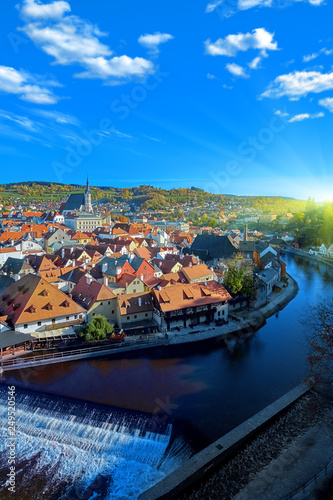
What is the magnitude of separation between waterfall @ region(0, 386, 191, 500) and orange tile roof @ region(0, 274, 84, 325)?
5.77 meters

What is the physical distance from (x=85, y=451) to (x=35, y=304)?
33.9ft

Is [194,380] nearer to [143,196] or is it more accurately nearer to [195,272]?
[195,272]

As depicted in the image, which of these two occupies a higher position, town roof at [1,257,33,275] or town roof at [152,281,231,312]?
town roof at [1,257,33,275]

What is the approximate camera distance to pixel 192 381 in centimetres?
1516

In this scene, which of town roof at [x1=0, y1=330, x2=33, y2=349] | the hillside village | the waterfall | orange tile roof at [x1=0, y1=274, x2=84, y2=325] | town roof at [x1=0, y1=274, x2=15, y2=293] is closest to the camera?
the waterfall

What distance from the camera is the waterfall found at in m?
9.55

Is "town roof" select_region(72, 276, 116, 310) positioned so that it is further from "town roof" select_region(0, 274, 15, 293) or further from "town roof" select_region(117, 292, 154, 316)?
"town roof" select_region(0, 274, 15, 293)

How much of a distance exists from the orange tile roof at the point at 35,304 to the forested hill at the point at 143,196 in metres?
108

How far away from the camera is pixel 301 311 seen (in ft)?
84.2

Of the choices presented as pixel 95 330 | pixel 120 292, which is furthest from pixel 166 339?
pixel 120 292

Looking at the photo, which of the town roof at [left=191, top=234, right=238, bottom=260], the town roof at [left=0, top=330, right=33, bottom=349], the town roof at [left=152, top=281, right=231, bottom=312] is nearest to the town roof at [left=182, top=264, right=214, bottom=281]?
the town roof at [left=152, top=281, right=231, bottom=312]

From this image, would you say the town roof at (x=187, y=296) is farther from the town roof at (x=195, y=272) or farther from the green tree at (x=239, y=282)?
the town roof at (x=195, y=272)

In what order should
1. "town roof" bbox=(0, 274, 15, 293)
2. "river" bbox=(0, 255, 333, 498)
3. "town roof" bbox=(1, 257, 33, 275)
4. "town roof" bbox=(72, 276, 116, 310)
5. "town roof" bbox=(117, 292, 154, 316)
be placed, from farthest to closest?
"town roof" bbox=(1, 257, 33, 275)
"town roof" bbox=(0, 274, 15, 293)
"town roof" bbox=(117, 292, 154, 316)
"town roof" bbox=(72, 276, 116, 310)
"river" bbox=(0, 255, 333, 498)

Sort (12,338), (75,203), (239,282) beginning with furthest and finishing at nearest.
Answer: (75,203) < (239,282) < (12,338)
